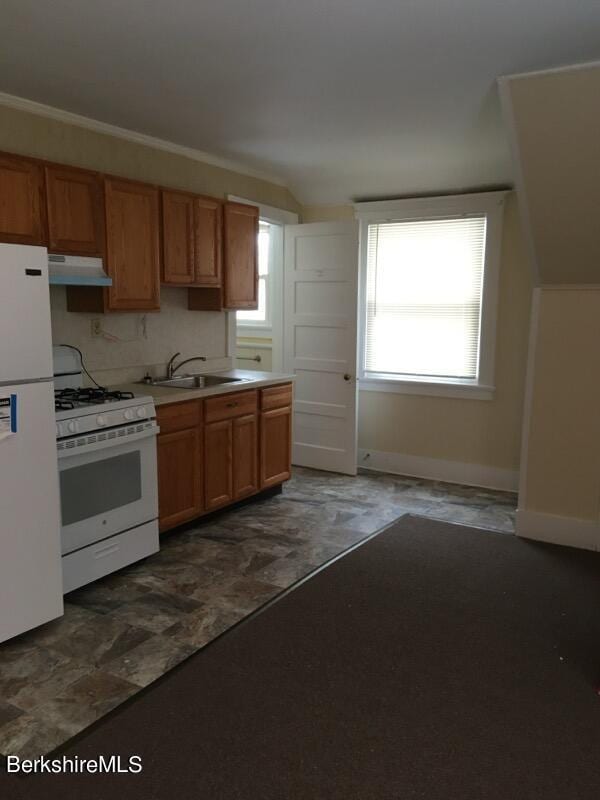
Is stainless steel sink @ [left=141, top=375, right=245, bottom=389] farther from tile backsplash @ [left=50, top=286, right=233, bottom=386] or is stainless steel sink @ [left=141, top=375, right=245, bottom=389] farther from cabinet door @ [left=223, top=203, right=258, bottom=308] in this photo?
cabinet door @ [left=223, top=203, right=258, bottom=308]

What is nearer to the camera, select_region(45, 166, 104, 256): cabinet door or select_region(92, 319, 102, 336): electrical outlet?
select_region(45, 166, 104, 256): cabinet door

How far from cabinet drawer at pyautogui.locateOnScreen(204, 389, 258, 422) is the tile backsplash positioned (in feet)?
1.99

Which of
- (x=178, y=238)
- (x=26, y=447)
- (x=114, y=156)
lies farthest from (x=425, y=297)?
(x=26, y=447)

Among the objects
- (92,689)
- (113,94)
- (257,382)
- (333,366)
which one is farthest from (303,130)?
(92,689)

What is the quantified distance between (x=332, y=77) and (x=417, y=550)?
102 inches

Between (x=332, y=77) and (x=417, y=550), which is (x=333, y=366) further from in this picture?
(x=332, y=77)

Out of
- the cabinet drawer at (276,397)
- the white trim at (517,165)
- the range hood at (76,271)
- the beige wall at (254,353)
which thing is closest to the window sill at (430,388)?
the beige wall at (254,353)

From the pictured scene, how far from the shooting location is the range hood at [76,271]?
3.16 m

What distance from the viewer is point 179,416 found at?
12.2 feet

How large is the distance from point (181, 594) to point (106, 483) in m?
0.68

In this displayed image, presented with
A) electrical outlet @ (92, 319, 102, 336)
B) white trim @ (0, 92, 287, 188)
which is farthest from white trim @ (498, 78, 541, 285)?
electrical outlet @ (92, 319, 102, 336)

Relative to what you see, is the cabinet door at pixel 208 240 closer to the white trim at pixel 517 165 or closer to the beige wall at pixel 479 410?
the beige wall at pixel 479 410

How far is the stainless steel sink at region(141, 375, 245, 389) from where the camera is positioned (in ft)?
13.9

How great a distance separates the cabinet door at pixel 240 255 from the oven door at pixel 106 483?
153 cm
